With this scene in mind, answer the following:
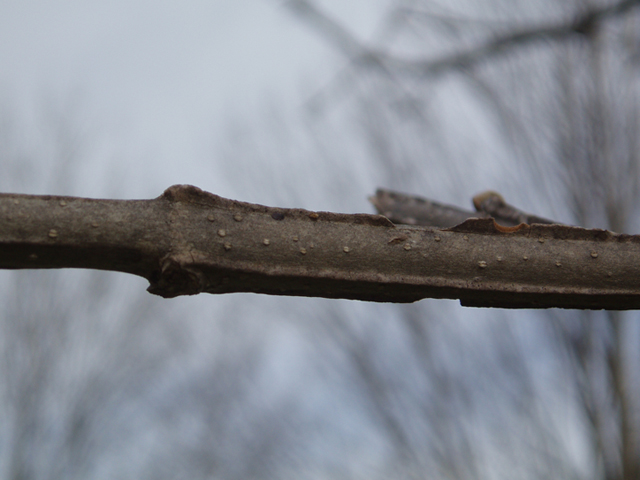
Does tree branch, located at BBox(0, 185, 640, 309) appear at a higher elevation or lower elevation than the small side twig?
lower

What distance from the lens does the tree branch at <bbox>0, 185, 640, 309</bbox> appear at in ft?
2.69

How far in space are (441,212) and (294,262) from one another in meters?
0.61

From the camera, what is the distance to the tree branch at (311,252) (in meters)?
0.82

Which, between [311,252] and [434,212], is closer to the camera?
[311,252]

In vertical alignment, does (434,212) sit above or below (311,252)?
above

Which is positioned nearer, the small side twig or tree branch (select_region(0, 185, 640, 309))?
tree branch (select_region(0, 185, 640, 309))

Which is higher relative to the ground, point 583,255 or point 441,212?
point 441,212

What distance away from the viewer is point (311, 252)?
90 cm

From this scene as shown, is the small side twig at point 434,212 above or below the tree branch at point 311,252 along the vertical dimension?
above

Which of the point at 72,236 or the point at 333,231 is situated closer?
the point at 72,236

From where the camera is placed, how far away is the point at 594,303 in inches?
39.9

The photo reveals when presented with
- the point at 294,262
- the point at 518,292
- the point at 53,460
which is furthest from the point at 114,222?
the point at 53,460

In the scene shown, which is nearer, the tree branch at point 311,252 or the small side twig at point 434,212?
the tree branch at point 311,252

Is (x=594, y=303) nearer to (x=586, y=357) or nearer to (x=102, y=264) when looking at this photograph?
(x=102, y=264)
